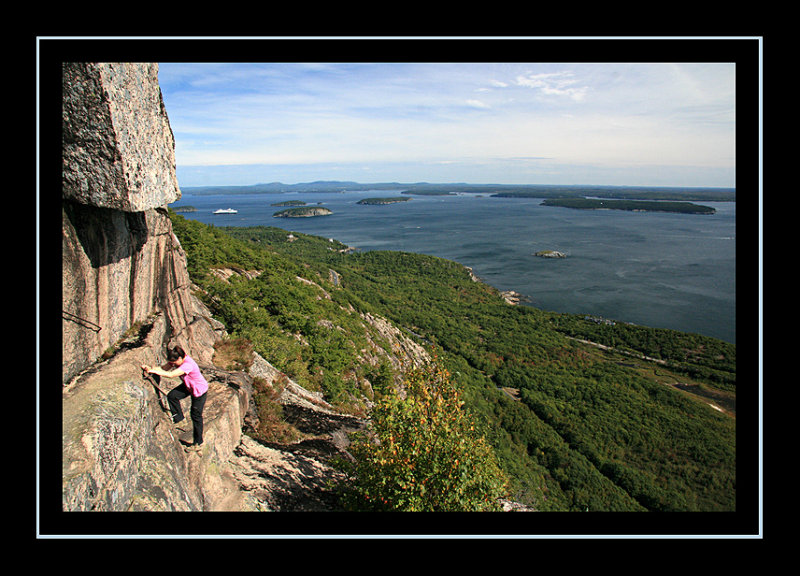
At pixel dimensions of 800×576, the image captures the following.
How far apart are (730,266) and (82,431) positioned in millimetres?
102609

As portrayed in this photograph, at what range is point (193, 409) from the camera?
21.4ft

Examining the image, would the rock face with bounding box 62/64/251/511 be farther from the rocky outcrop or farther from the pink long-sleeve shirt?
the pink long-sleeve shirt

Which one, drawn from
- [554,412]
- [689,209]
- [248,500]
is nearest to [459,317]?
[554,412]

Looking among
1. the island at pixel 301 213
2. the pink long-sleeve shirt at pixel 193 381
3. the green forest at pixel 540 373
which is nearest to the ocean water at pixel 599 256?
A: the island at pixel 301 213

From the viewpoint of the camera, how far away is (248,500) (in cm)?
695

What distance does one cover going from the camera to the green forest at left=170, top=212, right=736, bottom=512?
16.6 m

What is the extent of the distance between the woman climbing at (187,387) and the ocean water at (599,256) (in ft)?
140

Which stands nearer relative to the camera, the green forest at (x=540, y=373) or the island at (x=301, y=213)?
the green forest at (x=540, y=373)

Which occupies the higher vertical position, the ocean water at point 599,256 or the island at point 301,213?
the island at point 301,213

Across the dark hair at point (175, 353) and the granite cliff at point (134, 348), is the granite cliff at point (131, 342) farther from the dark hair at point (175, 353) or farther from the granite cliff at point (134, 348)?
the dark hair at point (175, 353)

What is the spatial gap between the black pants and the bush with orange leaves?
273 cm

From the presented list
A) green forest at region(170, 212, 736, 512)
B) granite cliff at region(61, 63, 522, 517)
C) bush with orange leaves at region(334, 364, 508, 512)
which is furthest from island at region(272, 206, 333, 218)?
bush with orange leaves at region(334, 364, 508, 512)

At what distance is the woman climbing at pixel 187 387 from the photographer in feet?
20.3

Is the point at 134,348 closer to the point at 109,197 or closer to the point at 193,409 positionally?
the point at 193,409
